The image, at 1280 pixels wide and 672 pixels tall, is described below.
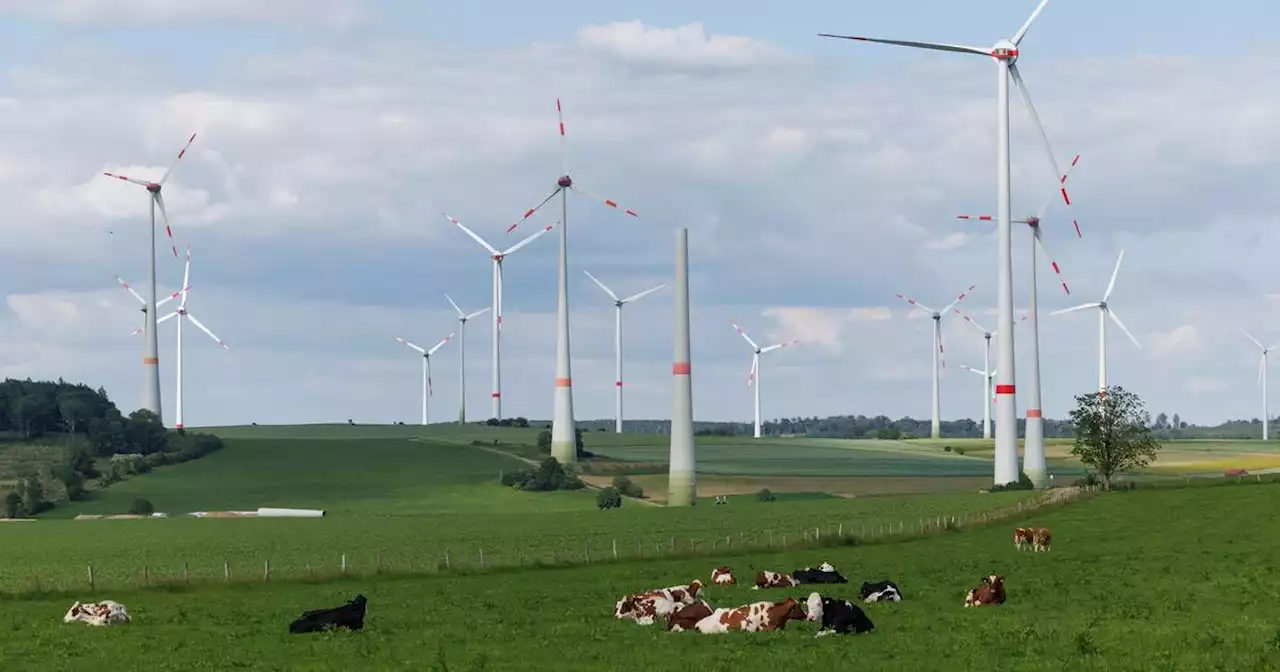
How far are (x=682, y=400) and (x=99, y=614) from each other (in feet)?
284

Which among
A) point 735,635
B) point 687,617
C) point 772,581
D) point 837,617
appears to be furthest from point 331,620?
point 772,581

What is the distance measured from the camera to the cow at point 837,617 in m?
35.0

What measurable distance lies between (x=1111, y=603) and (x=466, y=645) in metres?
15.7

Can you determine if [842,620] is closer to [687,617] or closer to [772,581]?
[687,617]

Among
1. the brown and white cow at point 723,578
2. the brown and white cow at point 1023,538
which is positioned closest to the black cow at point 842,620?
the brown and white cow at point 723,578

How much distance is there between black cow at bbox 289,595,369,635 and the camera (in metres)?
38.4

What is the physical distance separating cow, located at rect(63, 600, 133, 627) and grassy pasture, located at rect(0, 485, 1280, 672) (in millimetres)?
508

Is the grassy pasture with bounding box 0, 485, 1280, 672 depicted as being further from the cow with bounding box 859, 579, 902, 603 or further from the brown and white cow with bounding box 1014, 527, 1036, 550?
the brown and white cow with bounding box 1014, 527, 1036, 550

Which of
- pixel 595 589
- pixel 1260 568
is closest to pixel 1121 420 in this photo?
pixel 1260 568

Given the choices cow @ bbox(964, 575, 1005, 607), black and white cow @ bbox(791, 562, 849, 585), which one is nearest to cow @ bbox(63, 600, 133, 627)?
black and white cow @ bbox(791, 562, 849, 585)

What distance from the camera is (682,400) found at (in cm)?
12644

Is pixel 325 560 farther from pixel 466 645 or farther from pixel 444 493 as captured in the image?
pixel 444 493

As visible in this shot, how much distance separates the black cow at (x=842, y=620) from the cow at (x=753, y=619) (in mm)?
755

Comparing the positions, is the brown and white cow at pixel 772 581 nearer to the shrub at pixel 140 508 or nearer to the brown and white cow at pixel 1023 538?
the brown and white cow at pixel 1023 538
